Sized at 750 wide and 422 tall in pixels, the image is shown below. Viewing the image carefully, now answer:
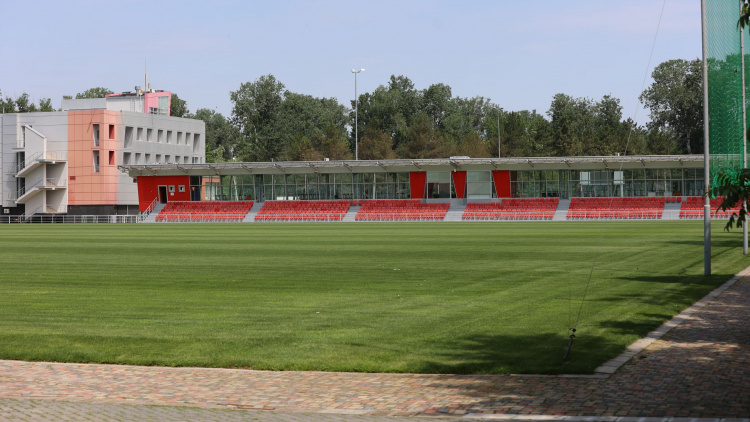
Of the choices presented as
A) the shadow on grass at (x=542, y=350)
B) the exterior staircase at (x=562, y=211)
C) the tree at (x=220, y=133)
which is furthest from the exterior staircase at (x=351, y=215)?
the tree at (x=220, y=133)

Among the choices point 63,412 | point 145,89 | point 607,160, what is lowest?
point 63,412

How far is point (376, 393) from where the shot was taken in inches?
373

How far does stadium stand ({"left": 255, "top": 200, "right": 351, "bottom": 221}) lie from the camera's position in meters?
82.4

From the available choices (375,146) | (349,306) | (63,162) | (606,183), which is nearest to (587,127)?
(375,146)

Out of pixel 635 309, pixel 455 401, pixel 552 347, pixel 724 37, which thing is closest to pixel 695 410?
pixel 455 401

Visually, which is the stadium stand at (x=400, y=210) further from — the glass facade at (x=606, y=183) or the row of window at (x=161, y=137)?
the row of window at (x=161, y=137)

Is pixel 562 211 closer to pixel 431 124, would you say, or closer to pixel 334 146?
pixel 334 146

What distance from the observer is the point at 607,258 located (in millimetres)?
28688

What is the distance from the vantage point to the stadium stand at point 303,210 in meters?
82.4

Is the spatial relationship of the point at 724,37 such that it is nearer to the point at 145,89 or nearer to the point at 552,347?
the point at 552,347

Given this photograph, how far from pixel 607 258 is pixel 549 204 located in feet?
173

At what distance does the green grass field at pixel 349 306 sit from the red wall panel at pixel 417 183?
53.8 m

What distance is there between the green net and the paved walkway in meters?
15.2

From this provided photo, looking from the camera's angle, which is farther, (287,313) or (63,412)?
(287,313)
